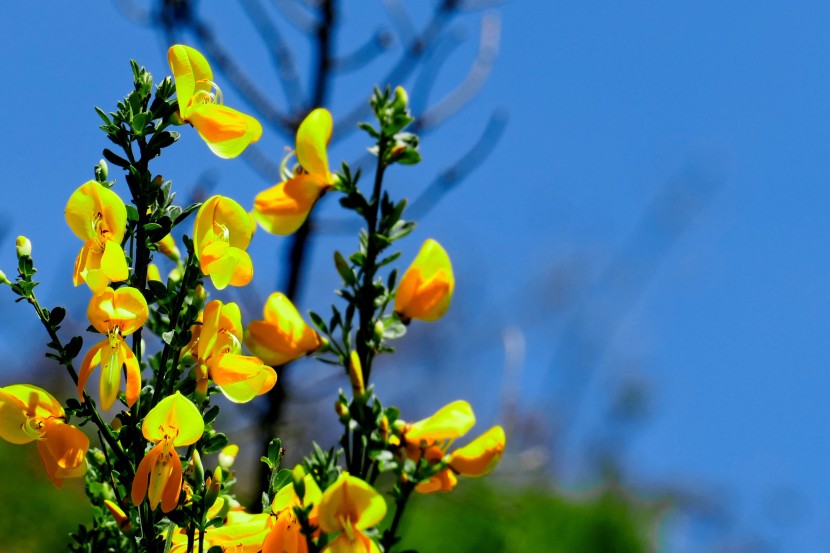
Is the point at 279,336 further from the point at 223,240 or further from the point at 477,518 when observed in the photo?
the point at 477,518

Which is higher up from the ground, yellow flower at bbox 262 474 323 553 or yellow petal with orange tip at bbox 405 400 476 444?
yellow petal with orange tip at bbox 405 400 476 444

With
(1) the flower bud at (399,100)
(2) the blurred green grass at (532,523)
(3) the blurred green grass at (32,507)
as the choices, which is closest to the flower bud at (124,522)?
(1) the flower bud at (399,100)

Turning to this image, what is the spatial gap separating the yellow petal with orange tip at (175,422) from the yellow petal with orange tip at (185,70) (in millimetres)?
271

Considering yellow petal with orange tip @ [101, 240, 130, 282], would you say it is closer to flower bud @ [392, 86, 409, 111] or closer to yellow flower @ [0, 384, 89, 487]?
yellow flower @ [0, 384, 89, 487]

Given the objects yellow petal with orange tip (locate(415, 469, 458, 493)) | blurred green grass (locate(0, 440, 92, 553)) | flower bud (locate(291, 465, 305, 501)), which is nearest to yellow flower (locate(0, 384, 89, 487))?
flower bud (locate(291, 465, 305, 501))

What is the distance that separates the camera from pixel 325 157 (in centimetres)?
104

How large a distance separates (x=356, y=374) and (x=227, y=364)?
0.45 feet

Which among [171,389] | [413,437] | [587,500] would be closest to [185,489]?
[171,389]

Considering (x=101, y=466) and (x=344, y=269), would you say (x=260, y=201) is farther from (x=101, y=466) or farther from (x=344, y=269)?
(x=101, y=466)

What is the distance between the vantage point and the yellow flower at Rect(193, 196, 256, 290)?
30.8 inches

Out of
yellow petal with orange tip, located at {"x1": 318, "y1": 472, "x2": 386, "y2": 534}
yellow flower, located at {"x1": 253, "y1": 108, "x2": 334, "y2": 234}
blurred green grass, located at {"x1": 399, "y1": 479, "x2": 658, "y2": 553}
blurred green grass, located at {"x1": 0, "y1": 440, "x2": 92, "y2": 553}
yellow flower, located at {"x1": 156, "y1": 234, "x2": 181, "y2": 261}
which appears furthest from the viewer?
blurred green grass, located at {"x1": 399, "y1": 479, "x2": 658, "y2": 553}

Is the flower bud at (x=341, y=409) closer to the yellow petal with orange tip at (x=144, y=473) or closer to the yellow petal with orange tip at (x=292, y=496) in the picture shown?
the yellow petal with orange tip at (x=292, y=496)

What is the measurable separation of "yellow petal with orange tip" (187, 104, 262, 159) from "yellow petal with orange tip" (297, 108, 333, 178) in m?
0.17

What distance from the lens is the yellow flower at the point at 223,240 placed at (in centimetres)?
78
